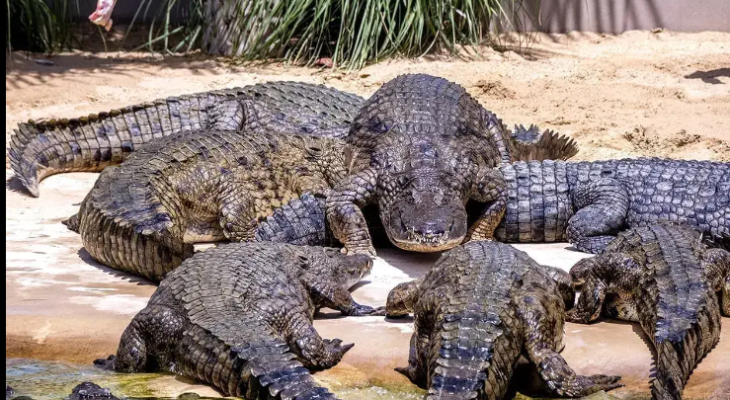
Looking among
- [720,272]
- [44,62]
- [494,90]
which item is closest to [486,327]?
[720,272]

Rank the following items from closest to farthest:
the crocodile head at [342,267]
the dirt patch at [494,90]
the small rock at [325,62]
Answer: the crocodile head at [342,267]
the dirt patch at [494,90]
the small rock at [325,62]

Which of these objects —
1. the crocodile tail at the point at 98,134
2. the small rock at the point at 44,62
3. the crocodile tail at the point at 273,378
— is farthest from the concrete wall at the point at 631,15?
the crocodile tail at the point at 273,378

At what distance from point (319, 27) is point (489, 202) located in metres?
4.48

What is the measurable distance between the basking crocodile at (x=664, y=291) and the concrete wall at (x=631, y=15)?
5.97 m

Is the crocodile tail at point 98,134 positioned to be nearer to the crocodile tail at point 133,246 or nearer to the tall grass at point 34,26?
the crocodile tail at point 133,246

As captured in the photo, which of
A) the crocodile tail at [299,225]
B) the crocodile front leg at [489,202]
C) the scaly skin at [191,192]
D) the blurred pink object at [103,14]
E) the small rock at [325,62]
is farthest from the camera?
the small rock at [325,62]

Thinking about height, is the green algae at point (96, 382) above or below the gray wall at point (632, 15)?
below

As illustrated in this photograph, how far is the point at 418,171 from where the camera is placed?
5773 mm

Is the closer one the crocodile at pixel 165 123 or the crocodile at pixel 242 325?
the crocodile at pixel 242 325

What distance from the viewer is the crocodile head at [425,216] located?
528 centimetres

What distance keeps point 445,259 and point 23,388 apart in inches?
71.4

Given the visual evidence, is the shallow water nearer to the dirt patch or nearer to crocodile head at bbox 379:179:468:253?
crocodile head at bbox 379:179:468:253

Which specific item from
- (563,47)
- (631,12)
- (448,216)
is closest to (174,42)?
(563,47)

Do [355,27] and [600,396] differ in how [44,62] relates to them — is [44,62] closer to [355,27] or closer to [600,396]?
[355,27]
